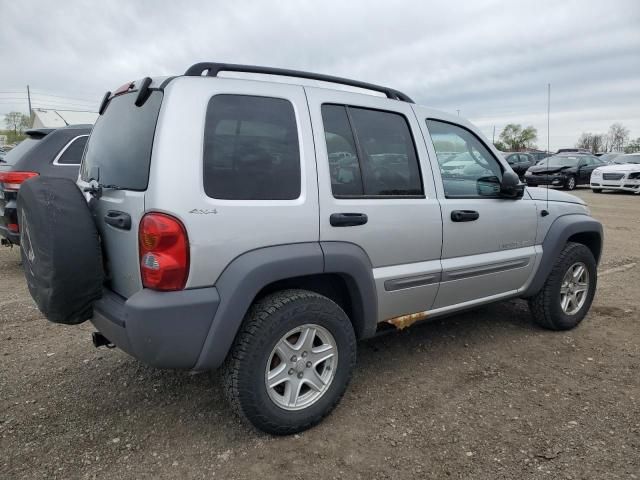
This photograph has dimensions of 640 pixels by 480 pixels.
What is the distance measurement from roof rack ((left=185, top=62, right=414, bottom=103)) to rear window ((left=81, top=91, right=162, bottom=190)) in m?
0.26

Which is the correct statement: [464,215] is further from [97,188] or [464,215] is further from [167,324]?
[97,188]

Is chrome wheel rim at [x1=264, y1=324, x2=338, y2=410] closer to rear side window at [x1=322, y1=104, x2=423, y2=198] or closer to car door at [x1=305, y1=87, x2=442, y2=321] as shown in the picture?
car door at [x1=305, y1=87, x2=442, y2=321]

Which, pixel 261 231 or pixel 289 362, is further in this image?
pixel 289 362

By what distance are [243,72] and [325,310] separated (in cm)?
135

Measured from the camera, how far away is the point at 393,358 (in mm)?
3629

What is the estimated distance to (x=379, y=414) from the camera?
9.39ft

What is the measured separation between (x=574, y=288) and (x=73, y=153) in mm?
5553

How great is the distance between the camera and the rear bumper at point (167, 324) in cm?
220

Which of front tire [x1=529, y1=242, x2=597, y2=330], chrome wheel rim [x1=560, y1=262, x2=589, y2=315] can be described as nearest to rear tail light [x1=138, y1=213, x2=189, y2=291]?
front tire [x1=529, y1=242, x2=597, y2=330]

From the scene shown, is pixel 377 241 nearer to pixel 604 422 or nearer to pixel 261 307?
pixel 261 307

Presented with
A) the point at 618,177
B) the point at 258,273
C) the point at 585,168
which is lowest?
the point at 618,177

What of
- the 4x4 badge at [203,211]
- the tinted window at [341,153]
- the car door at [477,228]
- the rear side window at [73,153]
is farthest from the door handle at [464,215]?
the rear side window at [73,153]

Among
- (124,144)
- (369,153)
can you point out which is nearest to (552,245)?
(369,153)

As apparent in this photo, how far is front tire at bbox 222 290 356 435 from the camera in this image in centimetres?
243
